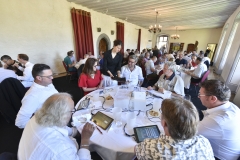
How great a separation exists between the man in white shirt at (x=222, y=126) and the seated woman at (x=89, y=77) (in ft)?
5.32

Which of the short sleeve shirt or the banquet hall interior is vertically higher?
the banquet hall interior

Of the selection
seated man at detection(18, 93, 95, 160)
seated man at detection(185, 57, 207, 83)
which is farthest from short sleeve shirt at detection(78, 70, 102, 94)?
seated man at detection(185, 57, 207, 83)

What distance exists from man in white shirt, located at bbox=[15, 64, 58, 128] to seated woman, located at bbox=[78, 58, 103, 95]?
2.00 feet

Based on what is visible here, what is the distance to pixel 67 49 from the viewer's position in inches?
197

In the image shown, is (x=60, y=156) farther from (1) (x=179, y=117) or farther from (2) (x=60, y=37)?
(2) (x=60, y=37)

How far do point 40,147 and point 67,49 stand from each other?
16.6 feet

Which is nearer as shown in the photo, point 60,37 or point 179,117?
point 179,117

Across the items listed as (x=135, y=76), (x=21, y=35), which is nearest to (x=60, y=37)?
(x=21, y=35)

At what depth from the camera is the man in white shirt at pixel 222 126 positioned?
0.85m

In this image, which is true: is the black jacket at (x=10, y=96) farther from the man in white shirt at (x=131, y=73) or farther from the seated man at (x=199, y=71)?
the seated man at (x=199, y=71)

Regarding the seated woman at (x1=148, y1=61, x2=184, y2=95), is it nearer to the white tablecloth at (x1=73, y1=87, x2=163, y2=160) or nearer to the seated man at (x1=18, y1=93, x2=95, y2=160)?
the white tablecloth at (x1=73, y1=87, x2=163, y2=160)

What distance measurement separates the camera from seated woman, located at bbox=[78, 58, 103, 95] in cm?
193

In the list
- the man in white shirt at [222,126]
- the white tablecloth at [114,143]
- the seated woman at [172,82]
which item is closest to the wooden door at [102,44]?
the seated woman at [172,82]

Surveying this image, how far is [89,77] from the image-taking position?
2010 mm
